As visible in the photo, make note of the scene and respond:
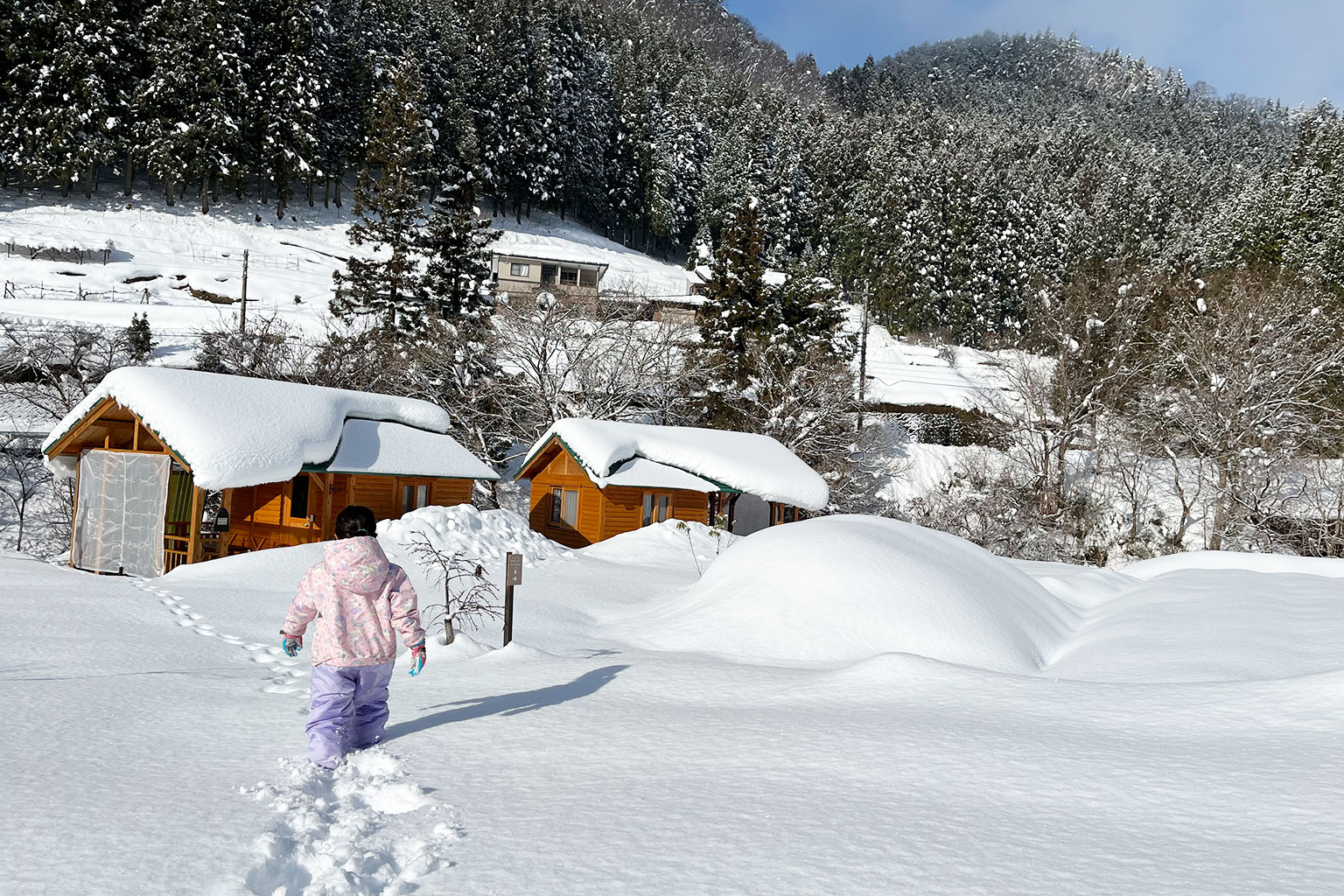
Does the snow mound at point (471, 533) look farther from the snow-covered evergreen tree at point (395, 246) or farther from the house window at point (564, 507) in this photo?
the snow-covered evergreen tree at point (395, 246)

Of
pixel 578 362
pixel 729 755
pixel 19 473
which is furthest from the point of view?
pixel 578 362

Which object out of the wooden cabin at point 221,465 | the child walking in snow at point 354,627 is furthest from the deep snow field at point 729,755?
the wooden cabin at point 221,465

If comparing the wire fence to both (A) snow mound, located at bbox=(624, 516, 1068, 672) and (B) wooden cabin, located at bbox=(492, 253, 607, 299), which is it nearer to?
(B) wooden cabin, located at bbox=(492, 253, 607, 299)

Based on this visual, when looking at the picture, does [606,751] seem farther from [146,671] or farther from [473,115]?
[473,115]

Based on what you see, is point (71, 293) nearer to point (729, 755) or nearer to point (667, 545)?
point (667, 545)

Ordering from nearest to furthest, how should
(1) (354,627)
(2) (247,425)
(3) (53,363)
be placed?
1. (1) (354,627)
2. (2) (247,425)
3. (3) (53,363)

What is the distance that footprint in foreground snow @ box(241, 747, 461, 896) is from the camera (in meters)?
3.70

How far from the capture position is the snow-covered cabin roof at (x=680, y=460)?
24.8 metres

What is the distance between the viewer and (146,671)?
8148mm

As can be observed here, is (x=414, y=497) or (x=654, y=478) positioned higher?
(x=654, y=478)

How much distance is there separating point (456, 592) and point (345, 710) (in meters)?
9.70

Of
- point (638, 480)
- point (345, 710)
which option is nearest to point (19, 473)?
point (638, 480)

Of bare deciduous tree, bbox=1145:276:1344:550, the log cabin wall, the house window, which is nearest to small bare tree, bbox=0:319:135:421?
the log cabin wall

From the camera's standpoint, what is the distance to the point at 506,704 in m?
7.28
